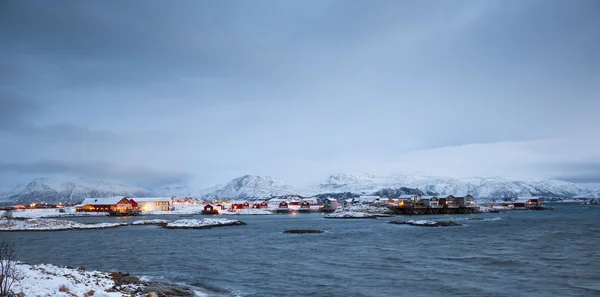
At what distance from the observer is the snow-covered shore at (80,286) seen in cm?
1673

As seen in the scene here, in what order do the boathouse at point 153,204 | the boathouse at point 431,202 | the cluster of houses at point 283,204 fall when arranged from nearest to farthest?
1. the cluster of houses at point 283,204
2. the boathouse at point 153,204
3. the boathouse at point 431,202

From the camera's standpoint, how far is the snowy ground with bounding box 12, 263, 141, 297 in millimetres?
16609

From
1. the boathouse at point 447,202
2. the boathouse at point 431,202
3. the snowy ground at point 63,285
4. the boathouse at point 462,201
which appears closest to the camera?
the snowy ground at point 63,285

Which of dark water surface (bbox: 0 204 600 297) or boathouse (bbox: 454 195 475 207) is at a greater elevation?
dark water surface (bbox: 0 204 600 297)

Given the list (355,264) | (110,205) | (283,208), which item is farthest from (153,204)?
(355,264)

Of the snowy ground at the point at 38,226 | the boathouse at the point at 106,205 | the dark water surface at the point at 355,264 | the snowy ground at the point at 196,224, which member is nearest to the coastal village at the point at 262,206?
the boathouse at the point at 106,205

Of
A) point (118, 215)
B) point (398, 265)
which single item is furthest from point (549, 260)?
point (118, 215)

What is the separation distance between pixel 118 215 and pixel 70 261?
344ft

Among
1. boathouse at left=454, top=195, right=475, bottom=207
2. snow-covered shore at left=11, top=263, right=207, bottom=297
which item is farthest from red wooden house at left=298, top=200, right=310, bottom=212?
snow-covered shore at left=11, top=263, right=207, bottom=297

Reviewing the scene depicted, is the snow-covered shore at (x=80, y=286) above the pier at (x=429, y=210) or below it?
above

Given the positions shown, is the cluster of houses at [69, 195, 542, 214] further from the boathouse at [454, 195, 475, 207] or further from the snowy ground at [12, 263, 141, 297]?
the snowy ground at [12, 263, 141, 297]

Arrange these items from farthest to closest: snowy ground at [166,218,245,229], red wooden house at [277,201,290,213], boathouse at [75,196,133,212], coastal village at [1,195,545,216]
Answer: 1. red wooden house at [277,201,290,213]
2. coastal village at [1,195,545,216]
3. boathouse at [75,196,133,212]
4. snowy ground at [166,218,245,229]

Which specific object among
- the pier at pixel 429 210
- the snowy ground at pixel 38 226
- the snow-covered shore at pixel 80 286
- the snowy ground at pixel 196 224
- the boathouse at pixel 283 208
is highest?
the snow-covered shore at pixel 80 286

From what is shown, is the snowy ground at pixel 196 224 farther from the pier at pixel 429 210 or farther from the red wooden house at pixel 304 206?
the red wooden house at pixel 304 206
